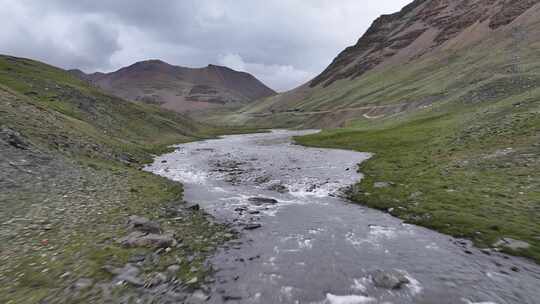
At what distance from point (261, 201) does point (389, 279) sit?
13.4 metres

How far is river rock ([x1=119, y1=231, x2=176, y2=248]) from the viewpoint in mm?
14336

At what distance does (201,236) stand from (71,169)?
16.7m

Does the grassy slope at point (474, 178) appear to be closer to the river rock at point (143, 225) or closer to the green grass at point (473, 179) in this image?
the green grass at point (473, 179)

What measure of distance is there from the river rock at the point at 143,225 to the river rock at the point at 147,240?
545 millimetres

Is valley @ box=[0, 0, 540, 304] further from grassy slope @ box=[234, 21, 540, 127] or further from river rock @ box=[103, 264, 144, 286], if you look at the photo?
grassy slope @ box=[234, 21, 540, 127]

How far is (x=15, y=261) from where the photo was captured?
11.7 metres

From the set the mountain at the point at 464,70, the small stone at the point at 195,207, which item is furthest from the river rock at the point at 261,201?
the mountain at the point at 464,70

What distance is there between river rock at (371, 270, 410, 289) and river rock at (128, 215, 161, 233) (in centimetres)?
1141

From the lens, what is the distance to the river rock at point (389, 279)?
40.5ft

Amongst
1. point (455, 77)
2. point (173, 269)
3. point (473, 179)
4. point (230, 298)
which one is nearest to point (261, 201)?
point (173, 269)

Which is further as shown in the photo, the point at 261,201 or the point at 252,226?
the point at 261,201

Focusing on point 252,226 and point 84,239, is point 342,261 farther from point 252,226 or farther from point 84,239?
point 84,239

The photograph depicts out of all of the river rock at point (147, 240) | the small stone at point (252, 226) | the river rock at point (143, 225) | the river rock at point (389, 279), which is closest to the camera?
the river rock at point (389, 279)

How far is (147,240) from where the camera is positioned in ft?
48.3
